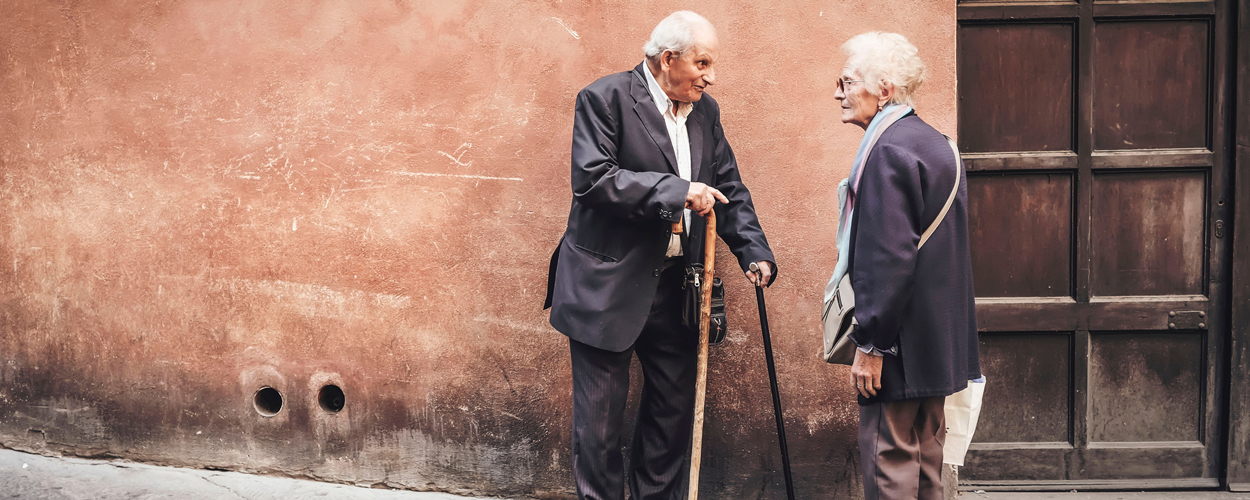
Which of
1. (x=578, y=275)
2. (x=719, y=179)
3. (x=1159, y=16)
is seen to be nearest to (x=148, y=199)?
(x=578, y=275)

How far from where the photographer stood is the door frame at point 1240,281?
3227 millimetres

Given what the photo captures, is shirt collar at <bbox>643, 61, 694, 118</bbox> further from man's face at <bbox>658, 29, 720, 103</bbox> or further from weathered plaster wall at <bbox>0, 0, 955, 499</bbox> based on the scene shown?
weathered plaster wall at <bbox>0, 0, 955, 499</bbox>

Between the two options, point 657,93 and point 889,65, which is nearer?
point 889,65

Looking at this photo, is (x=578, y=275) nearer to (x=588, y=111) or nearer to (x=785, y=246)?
(x=588, y=111)

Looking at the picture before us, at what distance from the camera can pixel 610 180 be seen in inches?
98.4

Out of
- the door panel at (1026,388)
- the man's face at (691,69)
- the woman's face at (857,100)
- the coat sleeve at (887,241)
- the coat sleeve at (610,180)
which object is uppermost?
the man's face at (691,69)

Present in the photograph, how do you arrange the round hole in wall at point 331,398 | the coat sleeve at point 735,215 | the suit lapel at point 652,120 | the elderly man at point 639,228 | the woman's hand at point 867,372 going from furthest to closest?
the round hole in wall at point 331,398
the coat sleeve at point 735,215
the suit lapel at point 652,120
the elderly man at point 639,228
the woman's hand at point 867,372

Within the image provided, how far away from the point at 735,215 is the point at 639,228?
0.37m

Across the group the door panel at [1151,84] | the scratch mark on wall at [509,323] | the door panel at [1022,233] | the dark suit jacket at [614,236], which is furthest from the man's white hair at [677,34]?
the door panel at [1151,84]

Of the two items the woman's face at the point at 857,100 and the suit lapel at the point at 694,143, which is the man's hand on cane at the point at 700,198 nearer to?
the suit lapel at the point at 694,143

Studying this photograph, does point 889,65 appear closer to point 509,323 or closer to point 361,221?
point 509,323

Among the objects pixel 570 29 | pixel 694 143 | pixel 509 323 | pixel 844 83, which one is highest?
pixel 570 29

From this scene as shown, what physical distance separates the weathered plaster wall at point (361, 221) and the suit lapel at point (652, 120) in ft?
1.72

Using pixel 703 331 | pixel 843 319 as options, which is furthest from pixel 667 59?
pixel 843 319
